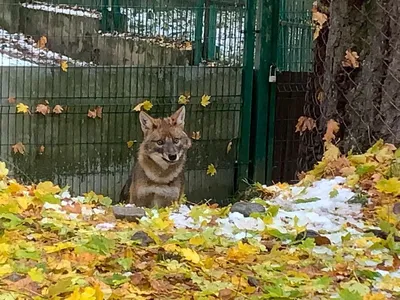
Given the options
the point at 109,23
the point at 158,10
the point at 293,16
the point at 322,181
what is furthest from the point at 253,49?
the point at 322,181

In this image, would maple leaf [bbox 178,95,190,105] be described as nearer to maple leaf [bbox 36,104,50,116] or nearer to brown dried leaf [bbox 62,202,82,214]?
maple leaf [bbox 36,104,50,116]

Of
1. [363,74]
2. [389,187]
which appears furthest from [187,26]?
[389,187]

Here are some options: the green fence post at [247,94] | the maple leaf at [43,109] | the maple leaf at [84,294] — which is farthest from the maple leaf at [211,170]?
the maple leaf at [84,294]

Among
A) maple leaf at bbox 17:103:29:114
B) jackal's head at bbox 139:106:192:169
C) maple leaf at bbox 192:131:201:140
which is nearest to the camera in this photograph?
jackal's head at bbox 139:106:192:169

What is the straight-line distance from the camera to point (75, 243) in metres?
3.63

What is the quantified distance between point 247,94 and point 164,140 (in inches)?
57.0

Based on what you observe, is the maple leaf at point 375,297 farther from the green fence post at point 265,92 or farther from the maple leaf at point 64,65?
the green fence post at point 265,92

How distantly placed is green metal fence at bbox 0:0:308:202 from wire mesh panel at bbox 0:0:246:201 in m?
0.01

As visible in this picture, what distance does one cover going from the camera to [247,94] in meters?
8.69

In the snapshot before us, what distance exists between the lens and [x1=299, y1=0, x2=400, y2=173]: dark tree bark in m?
5.66

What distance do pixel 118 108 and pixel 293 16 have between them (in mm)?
2109

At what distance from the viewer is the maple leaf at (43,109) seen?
8023 mm

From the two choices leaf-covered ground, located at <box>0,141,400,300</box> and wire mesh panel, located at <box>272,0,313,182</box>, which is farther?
wire mesh panel, located at <box>272,0,313,182</box>

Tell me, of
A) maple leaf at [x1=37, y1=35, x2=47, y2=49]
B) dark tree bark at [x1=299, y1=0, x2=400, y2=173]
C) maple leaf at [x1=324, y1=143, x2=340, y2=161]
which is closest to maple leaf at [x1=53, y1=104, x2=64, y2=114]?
maple leaf at [x1=37, y1=35, x2=47, y2=49]
